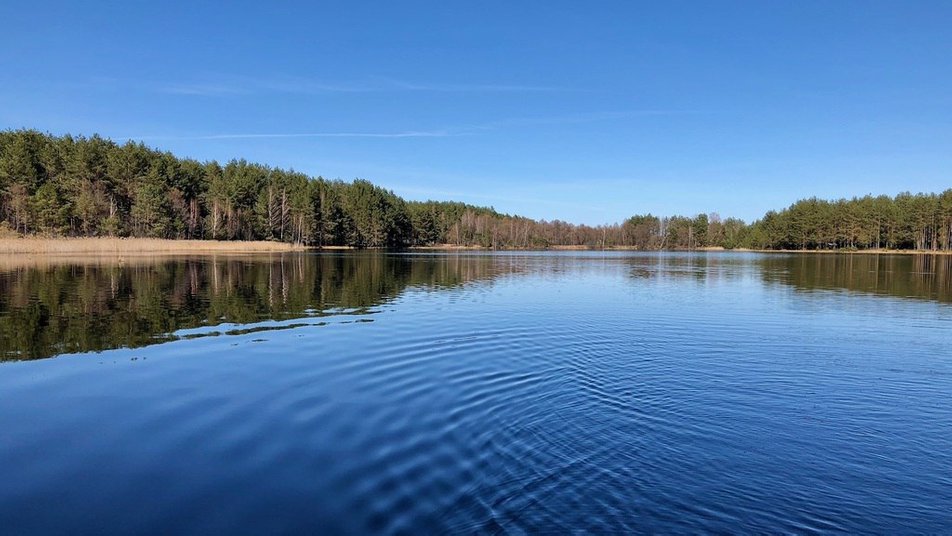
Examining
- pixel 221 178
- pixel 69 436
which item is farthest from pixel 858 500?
pixel 221 178

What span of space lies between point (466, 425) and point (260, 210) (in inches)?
4133

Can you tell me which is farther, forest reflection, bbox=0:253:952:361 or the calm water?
forest reflection, bbox=0:253:952:361

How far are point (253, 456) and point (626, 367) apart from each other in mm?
8419

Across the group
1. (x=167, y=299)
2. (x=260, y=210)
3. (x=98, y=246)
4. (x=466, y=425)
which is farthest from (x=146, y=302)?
(x=260, y=210)

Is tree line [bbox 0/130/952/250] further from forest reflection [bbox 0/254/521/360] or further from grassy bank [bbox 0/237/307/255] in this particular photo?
forest reflection [bbox 0/254/521/360]

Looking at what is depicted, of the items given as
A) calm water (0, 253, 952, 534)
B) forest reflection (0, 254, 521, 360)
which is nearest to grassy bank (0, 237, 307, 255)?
forest reflection (0, 254, 521, 360)

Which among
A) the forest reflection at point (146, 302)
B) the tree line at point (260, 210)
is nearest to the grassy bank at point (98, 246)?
the tree line at point (260, 210)

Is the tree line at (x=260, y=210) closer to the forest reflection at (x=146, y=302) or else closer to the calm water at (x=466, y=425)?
the forest reflection at (x=146, y=302)

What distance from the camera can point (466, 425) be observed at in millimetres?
8539

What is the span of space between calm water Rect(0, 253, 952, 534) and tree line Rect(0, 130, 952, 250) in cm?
7021

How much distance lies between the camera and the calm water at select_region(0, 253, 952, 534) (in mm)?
5766

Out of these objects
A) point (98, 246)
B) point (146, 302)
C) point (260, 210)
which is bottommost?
point (146, 302)

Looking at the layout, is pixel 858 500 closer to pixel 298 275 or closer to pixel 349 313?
pixel 349 313

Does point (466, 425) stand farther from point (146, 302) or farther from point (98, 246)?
point (98, 246)
